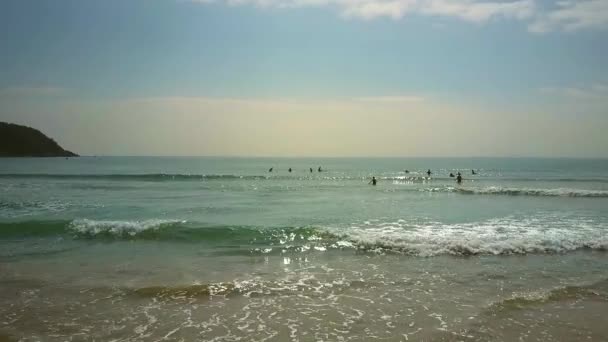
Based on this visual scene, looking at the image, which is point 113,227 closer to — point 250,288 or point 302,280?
point 250,288

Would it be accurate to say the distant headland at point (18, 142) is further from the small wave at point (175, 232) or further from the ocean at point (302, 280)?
the small wave at point (175, 232)

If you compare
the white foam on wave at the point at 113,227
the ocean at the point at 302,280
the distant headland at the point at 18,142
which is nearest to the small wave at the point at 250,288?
the ocean at the point at 302,280

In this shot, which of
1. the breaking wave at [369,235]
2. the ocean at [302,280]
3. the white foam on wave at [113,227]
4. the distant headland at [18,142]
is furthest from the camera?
the distant headland at [18,142]

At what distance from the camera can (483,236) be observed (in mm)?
16312

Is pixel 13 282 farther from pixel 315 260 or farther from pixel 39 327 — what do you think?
pixel 315 260

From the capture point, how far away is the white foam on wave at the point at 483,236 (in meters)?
13.9

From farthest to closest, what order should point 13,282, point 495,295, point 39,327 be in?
point 13,282 → point 495,295 → point 39,327

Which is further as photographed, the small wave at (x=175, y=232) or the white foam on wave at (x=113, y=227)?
the white foam on wave at (x=113, y=227)

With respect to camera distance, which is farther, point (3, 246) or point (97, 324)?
point (3, 246)

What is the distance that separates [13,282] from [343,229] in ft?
38.7

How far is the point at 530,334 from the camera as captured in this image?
7.16 m

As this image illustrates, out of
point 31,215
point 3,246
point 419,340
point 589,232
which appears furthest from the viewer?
point 31,215

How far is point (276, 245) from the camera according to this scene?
1512 cm

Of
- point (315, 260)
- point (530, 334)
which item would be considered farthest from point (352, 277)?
point (530, 334)
